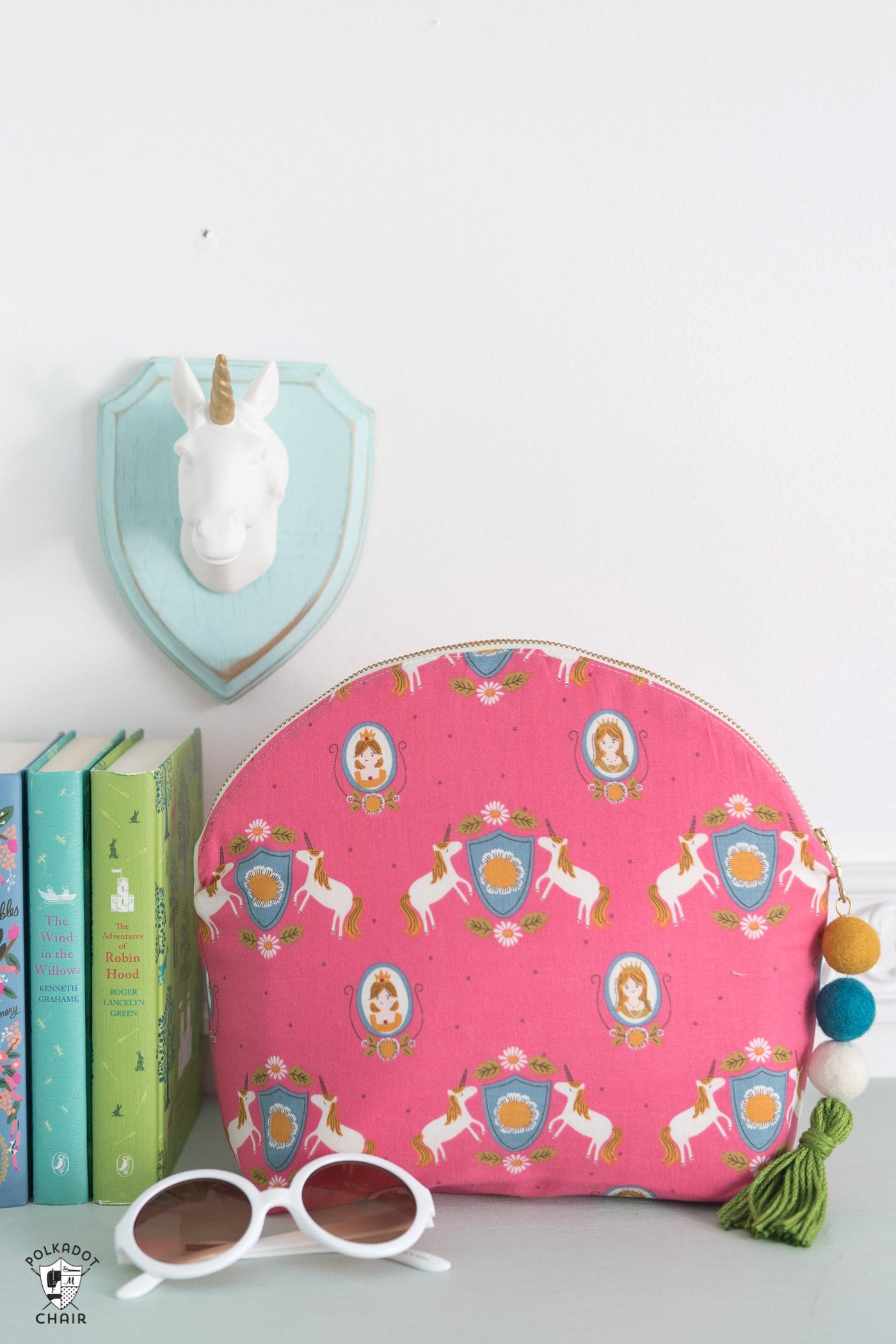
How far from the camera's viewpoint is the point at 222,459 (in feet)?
2.73

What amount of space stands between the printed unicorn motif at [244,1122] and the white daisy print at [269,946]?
0.10 meters

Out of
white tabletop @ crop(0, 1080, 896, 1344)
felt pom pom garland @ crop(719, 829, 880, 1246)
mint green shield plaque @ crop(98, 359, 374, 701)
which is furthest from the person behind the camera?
mint green shield plaque @ crop(98, 359, 374, 701)

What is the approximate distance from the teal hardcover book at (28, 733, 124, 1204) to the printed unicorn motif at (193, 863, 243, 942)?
92 mm

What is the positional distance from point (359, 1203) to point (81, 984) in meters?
0.27

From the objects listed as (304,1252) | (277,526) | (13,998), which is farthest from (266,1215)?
(277,526)

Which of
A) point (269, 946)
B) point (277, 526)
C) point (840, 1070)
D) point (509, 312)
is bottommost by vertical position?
point (840, 1070)

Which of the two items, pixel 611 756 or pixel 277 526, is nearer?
pixel 611 756

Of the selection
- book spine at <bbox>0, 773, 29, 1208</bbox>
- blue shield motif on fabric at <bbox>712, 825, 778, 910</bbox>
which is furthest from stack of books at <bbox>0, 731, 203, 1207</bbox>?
blue shield motif on fabric at <bbox>712, 825, 778, 910</bbox>

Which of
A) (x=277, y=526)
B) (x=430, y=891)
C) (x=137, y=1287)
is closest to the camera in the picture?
(x=137, y=1287)

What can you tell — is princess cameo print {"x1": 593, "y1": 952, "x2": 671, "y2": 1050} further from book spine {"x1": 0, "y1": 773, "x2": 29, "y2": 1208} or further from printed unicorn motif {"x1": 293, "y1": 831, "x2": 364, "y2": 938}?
book spine {"x1": 0, "y1": 773, "x2": 29, "y2": 1208}

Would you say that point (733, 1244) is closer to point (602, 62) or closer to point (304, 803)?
point (304, 803)

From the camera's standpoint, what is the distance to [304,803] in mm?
774

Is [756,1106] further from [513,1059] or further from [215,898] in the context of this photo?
[215,898]

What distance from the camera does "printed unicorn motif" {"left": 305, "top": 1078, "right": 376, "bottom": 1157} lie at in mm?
748
